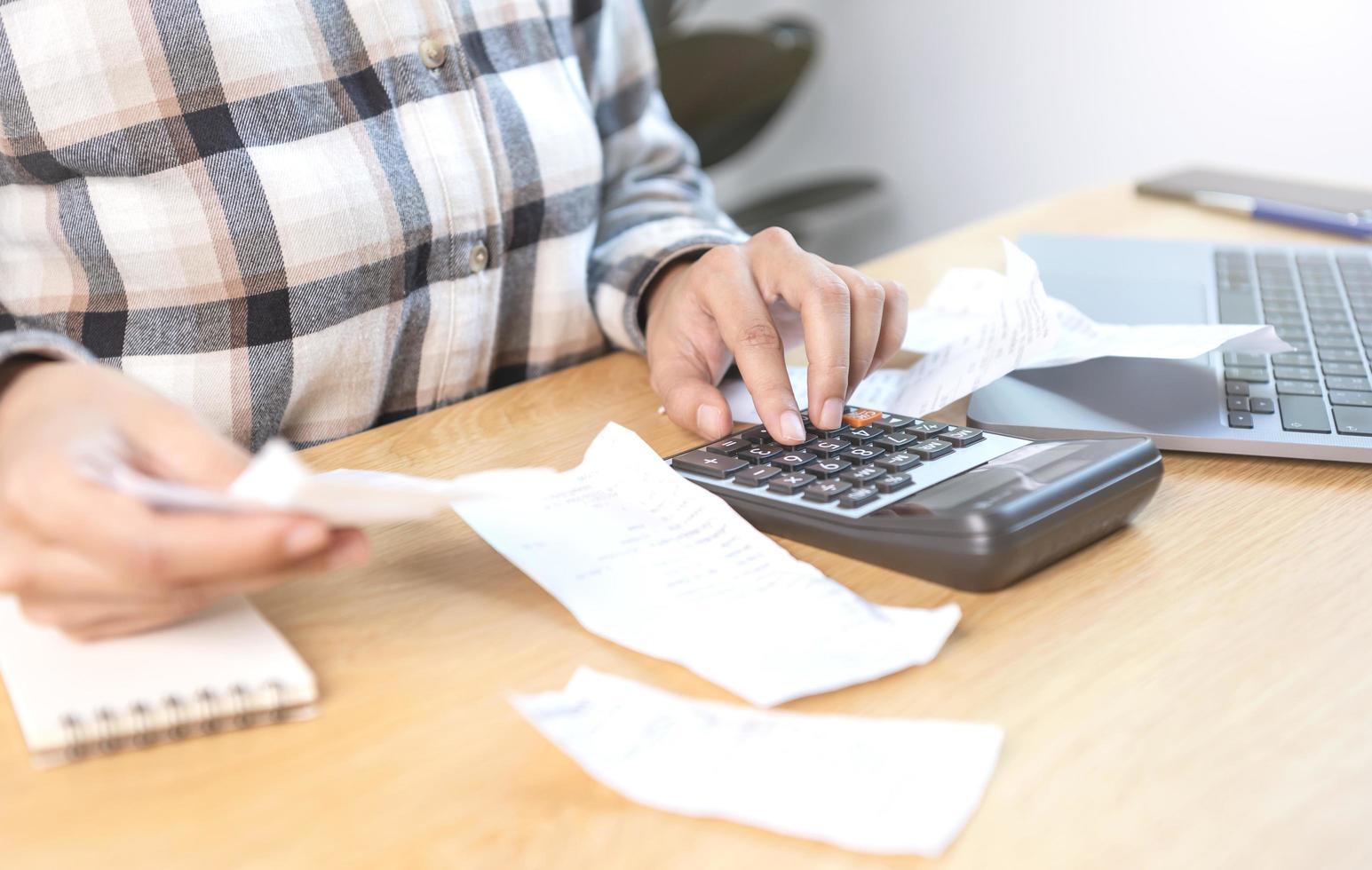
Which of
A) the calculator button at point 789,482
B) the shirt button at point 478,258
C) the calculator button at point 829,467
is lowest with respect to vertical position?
the calculator button at point 789,482

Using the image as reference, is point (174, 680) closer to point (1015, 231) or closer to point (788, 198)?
point (1015, 231)

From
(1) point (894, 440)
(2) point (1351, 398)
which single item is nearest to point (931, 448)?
(1) point (894, 440)

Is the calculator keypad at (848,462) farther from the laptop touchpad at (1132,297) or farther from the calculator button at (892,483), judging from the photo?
the laptop touchpad at (1132,297)

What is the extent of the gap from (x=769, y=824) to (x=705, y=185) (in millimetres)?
652

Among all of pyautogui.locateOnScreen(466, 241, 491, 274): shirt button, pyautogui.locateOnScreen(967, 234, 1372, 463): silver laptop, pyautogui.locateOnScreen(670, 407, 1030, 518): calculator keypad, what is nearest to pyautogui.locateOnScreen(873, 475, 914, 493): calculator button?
pyautogui.locateOnScreen(670, 407, 1030, 518): calculator keypad

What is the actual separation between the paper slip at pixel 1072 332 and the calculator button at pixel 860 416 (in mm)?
82

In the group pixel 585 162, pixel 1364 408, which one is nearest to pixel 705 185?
pixel 585 162

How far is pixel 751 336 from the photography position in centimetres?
58

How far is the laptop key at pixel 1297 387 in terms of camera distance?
1.88 ft

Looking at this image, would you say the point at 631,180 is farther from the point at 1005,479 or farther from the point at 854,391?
the point at 1005,479

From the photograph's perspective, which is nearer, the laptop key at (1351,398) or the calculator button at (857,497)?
the calculator button at (857,497)

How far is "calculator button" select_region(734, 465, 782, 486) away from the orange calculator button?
0.06 m

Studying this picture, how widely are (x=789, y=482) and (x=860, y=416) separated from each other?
79 millimetres

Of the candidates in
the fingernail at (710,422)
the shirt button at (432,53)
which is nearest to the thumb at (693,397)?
the fingernail at (710,422)
